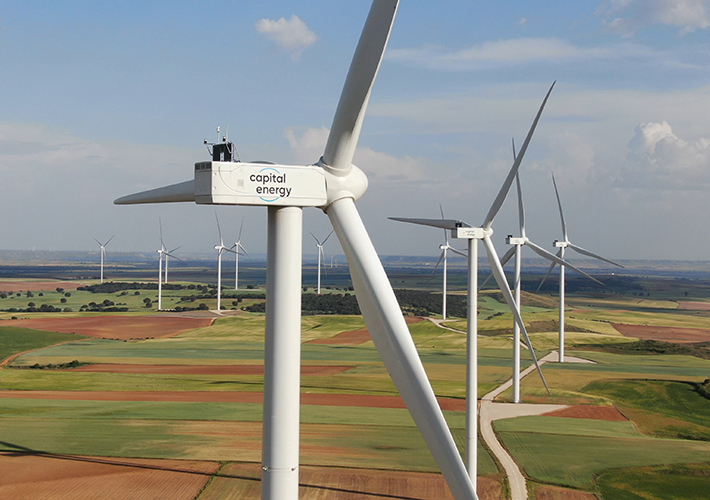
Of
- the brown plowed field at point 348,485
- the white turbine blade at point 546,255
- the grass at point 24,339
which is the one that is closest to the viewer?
the brown plowed field at point 348,485

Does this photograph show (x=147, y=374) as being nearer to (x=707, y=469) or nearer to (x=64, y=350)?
(x=64, y=350)

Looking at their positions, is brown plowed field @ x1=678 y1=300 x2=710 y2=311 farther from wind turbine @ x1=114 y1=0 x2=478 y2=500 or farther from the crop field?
wind turbine @ x1=114 y1=0 x2=478 y2=500

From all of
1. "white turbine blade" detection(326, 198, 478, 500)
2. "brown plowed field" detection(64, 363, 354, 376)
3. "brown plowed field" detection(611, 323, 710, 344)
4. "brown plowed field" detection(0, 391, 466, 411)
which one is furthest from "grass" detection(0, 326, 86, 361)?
"brown plowed field" detection(611, 323, 710, 344)

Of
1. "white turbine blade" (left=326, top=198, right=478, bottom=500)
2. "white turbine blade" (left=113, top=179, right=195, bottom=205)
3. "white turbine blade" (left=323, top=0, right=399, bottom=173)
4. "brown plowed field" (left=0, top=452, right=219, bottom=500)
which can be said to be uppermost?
"white turbine blade" (left=323, top=0, right=399, bottom=173)

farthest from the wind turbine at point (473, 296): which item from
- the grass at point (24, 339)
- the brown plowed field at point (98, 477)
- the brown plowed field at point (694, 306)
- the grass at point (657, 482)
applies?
the brown plowed field at point (694, 306)

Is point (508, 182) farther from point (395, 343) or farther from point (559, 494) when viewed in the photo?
point (395, 343)

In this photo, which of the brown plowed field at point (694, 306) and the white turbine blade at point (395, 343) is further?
the brown plowed field at point (694, 306)

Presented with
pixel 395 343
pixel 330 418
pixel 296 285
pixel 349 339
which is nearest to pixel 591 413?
pixel 330 418

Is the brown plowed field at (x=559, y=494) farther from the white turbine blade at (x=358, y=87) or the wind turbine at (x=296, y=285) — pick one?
the white turbine blade at (x=358, y=87)
